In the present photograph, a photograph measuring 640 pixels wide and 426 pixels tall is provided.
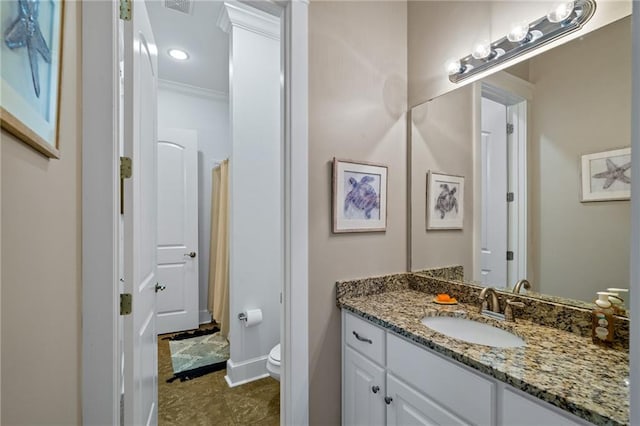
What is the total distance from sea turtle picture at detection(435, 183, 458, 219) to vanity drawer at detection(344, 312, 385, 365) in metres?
0.82

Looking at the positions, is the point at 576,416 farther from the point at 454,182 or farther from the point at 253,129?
the point at 253,129

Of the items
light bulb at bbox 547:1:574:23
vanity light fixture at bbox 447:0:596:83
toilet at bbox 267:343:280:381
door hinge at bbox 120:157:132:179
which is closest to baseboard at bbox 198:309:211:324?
toilet at bbox 267:343:280:381

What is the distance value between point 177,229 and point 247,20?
2217 mm

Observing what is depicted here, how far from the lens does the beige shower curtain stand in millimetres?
2902

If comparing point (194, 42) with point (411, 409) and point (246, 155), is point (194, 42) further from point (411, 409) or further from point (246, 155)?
point (411, 409)

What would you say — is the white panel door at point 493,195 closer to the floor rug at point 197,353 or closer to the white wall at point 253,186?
the white wall at point 253,186

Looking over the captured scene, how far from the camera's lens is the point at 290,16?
138cm

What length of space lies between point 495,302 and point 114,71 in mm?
1796

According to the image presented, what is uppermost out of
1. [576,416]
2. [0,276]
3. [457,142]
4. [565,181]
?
[457,142]

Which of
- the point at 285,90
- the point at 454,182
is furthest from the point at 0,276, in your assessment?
the point at 454,182

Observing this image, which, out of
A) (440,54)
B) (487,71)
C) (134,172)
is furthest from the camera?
(440,54)

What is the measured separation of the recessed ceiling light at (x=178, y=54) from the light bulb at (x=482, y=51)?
8.54ft

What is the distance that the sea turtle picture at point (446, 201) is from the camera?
1657 millimetres

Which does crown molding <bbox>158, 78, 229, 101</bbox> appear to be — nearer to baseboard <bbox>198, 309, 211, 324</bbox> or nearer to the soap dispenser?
baseboard <bbox>198, 309, 211, 324</bbox>
